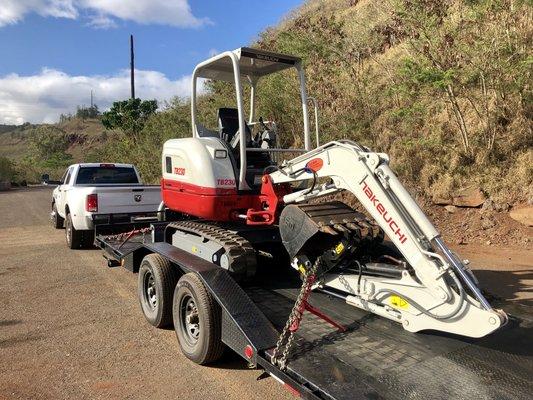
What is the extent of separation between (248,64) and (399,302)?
11.8ft

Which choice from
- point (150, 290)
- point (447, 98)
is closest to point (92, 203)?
point (150, 290)

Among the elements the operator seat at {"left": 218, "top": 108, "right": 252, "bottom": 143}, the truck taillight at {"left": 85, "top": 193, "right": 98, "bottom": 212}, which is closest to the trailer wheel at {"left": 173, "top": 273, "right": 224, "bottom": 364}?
the operator seat at {"left": 218, "top": 108, "right": 252, "bottom": 143}

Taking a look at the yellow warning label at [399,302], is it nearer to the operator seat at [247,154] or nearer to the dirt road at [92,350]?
the dirt road at [92,350]

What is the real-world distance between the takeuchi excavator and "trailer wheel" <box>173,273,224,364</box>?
16.8 inches

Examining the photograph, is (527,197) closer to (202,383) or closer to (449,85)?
(449,85)

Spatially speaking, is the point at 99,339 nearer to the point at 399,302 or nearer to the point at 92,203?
the point at 399,302

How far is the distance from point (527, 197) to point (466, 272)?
6.67 meters

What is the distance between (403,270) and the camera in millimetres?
3652

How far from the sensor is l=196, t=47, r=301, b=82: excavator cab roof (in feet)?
17.2

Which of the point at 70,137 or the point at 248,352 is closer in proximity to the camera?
the point at 248,352

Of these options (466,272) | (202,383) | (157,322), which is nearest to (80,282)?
(157,322)

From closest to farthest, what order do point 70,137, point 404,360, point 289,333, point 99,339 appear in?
point 404,360 → point 289,333 → point 99,339 → point 70,137

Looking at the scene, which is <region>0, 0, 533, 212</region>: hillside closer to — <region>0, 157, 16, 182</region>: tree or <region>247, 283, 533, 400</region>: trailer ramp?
<region>247, 283, 533, 400</region>: trailer ramp

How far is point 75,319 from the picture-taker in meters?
5.58
